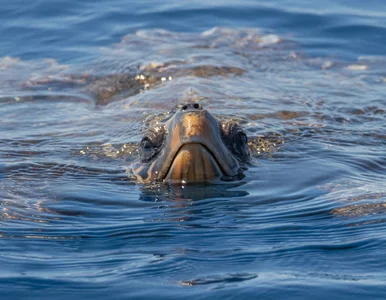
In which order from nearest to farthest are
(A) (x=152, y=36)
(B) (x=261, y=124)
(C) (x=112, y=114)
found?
(B) (x=261, y=124)
(C) (x=112, y=114)
(A) (x=152, y=36)

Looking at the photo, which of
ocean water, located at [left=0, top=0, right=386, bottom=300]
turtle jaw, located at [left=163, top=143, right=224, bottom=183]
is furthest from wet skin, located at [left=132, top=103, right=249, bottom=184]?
ocean water, located at [left=0, top=0, right=386, bottom=300]

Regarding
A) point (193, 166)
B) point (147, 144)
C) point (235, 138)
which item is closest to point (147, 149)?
point (147, 144)

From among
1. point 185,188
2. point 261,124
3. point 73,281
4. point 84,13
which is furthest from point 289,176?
point 84,13

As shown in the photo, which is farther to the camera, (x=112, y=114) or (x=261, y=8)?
(x=261, y=8)

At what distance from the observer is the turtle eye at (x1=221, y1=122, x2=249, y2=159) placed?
6.06 meters

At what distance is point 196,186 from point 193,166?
16 centimetres

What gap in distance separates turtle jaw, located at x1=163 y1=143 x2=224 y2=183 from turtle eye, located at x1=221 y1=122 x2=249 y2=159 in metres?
0.27

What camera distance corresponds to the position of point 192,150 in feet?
18.6

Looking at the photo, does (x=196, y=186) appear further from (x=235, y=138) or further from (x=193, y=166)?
(x=235, y=138)

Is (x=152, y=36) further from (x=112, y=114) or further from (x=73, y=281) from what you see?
(x=73, y=281)

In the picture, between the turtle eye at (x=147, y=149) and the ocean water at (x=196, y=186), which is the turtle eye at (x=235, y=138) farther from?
the turtle eye at (x=147, y=149)

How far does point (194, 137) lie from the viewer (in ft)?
18.4

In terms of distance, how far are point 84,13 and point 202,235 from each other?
9433mm

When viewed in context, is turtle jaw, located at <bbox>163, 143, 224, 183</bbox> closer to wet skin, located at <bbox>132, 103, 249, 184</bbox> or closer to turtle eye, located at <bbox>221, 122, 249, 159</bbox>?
wet skin, located at <bbox>132, 103, 249, 184</bbox>
